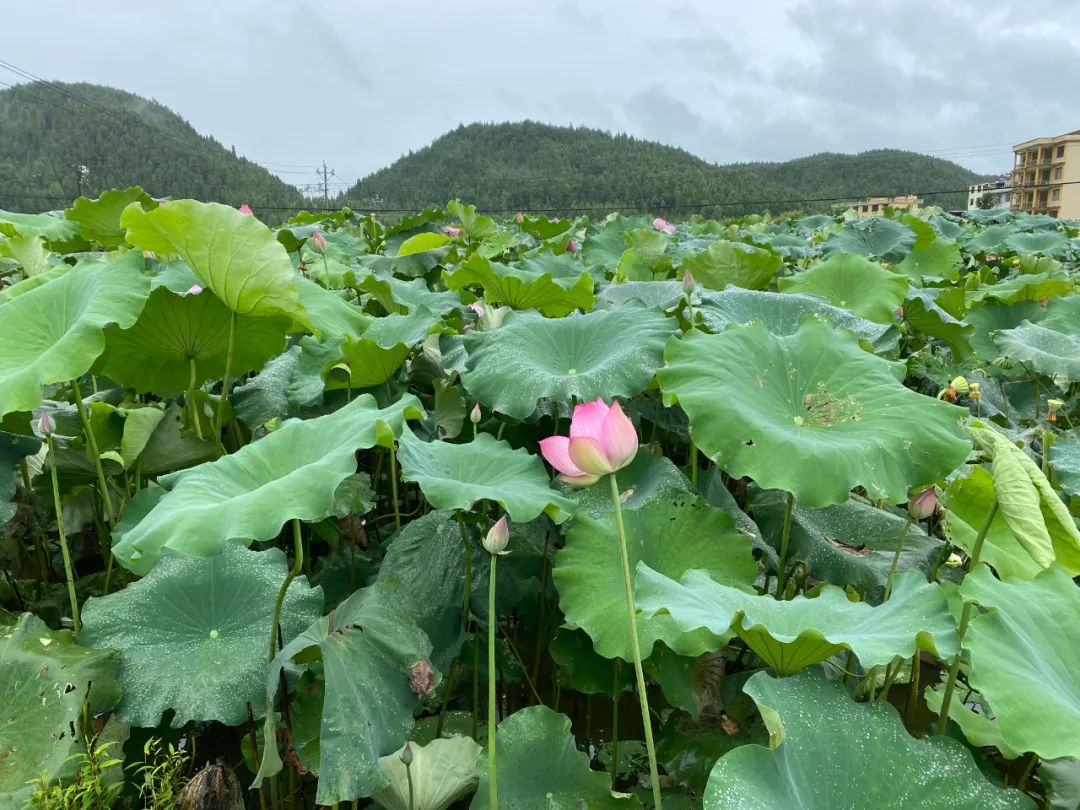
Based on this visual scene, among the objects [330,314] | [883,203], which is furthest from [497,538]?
[883,203]

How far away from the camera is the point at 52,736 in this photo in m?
0.92

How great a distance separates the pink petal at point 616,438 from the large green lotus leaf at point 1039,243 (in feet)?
16.7

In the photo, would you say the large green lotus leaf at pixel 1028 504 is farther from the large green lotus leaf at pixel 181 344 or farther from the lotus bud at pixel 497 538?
the large green lotus leaf at pixel 181 344

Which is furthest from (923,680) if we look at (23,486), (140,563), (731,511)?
(23,486)

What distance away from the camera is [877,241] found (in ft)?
13.7

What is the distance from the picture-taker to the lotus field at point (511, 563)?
2.68ft

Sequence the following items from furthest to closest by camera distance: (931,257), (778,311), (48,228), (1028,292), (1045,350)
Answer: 1. (931,257)
2. (48,228)
3. (1028,292)
4. (1045,350)
5. (778,311)

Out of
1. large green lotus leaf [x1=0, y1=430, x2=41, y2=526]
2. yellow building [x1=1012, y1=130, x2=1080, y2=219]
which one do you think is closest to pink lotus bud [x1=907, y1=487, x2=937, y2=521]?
large green lotus leaf [x1=0, y1=430, x2=41, y2=526]

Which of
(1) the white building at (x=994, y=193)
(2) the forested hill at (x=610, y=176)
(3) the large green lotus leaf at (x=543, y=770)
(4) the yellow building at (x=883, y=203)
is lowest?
(3) the large green lotus leaf at (x=543, y=770)

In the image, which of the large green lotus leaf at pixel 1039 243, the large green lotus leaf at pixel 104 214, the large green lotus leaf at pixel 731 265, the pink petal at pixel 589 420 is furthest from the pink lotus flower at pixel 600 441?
the large green lotus leaf at pixel 1039 243

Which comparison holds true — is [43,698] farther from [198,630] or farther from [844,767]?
[844,767]

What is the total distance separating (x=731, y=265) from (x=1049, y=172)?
49130mm

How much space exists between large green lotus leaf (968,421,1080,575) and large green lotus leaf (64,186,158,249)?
2467 millimetres

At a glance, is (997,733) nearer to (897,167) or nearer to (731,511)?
(731,511)
